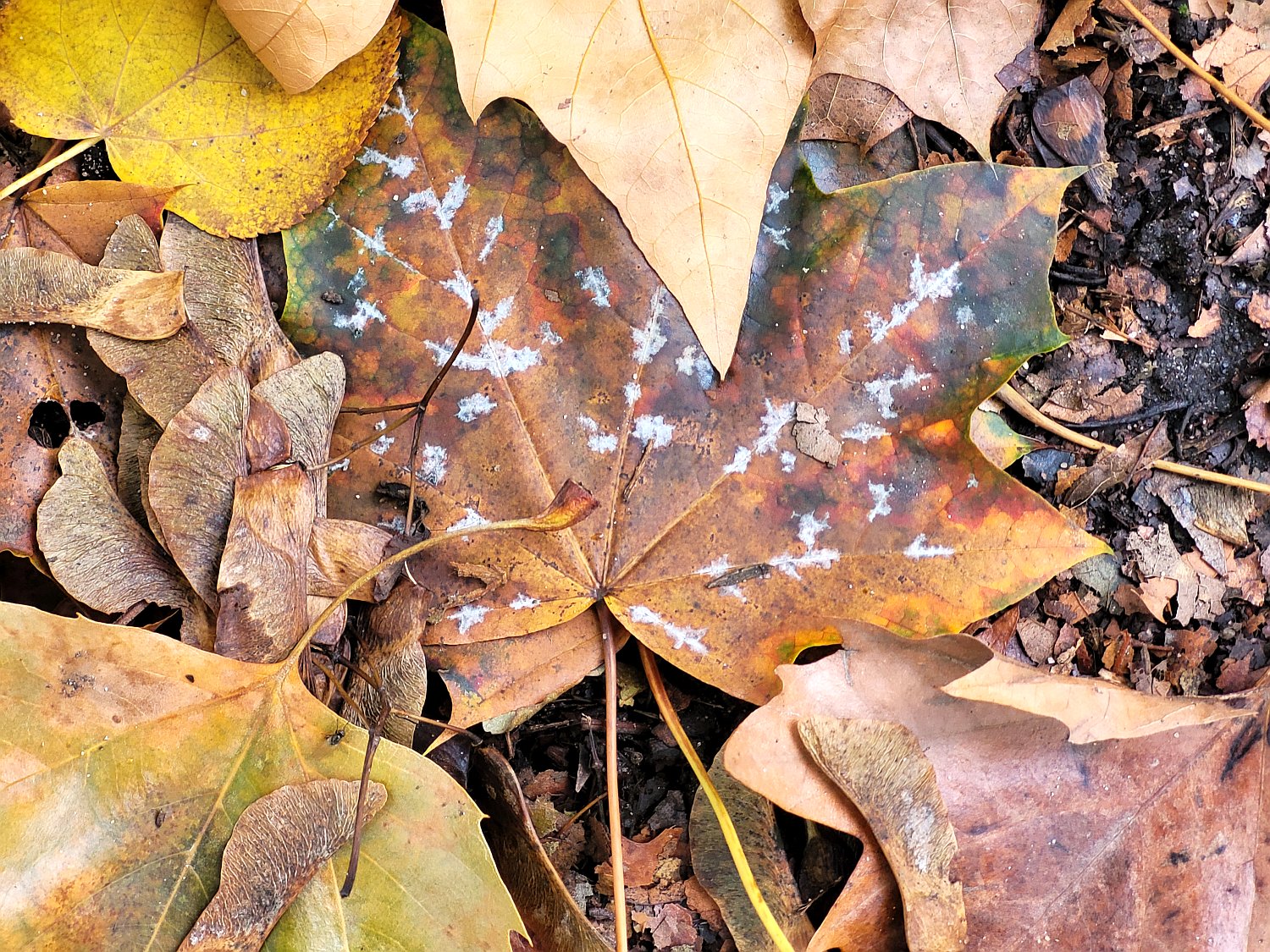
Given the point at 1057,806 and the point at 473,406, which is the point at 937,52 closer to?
the point at 473,406

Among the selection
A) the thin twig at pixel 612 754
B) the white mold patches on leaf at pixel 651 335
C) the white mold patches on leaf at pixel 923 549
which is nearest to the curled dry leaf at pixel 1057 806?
the white mold patches on leaf at pixel 923 549

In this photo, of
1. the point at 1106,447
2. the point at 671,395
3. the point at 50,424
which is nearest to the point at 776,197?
the point at 671,395

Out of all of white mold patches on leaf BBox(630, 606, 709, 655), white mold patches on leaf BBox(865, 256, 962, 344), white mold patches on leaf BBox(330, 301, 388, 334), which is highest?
white mold patches on leaf BBox(330, 301, 388, 334)

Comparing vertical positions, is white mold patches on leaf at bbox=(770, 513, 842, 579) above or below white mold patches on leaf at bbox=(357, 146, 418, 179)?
below

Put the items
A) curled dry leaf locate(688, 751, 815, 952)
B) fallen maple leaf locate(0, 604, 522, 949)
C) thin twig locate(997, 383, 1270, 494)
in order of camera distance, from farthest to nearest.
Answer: thin twig locate(997, 383, 1270, 494) < curled dry leaf locate(688, 751, 815, 952) < fallen maple leaf locate(0, 604, 522, 949)

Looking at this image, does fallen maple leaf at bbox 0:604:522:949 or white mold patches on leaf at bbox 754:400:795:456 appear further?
white mold patches on leaf at bbox 754:400:795:456

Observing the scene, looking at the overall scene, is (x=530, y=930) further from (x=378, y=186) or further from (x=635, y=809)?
(x=378, y=186)

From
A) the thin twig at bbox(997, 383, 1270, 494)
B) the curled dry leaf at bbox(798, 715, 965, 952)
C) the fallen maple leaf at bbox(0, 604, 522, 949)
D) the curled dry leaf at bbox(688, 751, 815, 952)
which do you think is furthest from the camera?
the thin twig at bbox(997, 383, 1270, 494)

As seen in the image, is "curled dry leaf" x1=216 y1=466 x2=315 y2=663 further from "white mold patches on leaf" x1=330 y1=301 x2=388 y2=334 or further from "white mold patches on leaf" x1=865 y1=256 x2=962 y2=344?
"white mold patches on leaf" x1=865 y1=256 x2=962 y2=344

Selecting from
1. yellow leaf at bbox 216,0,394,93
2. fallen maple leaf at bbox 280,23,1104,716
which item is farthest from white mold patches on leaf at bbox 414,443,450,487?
yellow leaf at bbox 216,0,394,93
